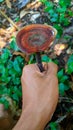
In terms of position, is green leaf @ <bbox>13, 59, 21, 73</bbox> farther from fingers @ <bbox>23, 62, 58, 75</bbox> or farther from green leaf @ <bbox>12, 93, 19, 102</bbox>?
fingers @ <bbox>23, 62, 58, 75</bbox>

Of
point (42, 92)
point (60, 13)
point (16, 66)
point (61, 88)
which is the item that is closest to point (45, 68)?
point (42, 92)

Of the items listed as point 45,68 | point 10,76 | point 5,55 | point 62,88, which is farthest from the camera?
point 5,55

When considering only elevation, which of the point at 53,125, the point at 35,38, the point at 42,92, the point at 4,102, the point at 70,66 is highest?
the point at 35,38

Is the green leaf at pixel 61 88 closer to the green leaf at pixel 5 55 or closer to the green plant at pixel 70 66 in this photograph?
the green plant at pixel 70 66

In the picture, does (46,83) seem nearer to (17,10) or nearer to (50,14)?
(50,14)

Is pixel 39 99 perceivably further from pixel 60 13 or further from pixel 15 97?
pixel 60 13

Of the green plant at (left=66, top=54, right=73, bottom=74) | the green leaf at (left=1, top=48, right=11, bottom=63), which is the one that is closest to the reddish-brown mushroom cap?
the green plant at (left=66, top=54, right=73, bottom=74)

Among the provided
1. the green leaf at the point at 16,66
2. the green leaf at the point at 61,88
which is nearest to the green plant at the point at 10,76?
the green leaf at the point at 16,66
